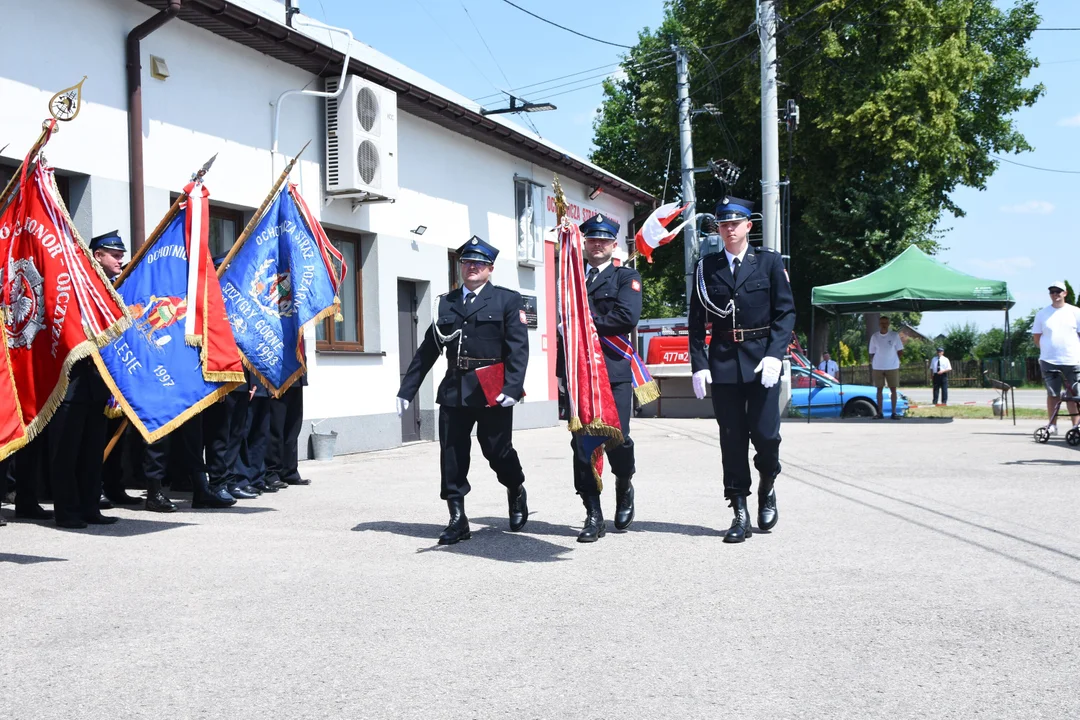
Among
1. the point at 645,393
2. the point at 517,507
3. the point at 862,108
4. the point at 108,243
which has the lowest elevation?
the point at 517,507

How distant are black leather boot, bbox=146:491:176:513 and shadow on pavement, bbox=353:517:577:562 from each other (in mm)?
1724

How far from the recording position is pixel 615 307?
24.6 feet

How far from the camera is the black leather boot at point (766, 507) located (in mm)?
7684

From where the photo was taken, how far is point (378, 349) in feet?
50.6

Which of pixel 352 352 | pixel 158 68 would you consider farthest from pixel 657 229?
pixel 352 352

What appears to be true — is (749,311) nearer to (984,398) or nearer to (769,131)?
(769,131)

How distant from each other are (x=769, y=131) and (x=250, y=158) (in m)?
12.0

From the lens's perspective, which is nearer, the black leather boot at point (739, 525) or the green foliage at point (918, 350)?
the black leather boot at point (739, 525)

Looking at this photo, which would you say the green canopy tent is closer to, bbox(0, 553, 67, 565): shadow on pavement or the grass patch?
the grass patch

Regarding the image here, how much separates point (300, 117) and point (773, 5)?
11.9m

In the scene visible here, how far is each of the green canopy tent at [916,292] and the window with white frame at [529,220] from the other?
198 inches

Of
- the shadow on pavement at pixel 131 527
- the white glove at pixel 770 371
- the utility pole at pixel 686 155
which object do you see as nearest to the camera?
the white glove at pixel 770 371

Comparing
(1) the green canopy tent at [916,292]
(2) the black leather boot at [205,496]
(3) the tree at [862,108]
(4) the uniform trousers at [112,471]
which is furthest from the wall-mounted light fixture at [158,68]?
Result: (3) the tree at [862,108]

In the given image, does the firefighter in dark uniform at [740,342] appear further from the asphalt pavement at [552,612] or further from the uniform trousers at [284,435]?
the uniform trousers at [284,435]
